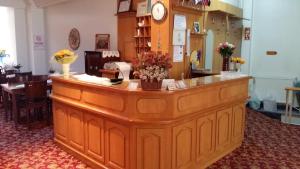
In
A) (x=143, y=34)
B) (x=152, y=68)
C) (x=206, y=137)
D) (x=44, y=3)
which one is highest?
(x=44, y=3)

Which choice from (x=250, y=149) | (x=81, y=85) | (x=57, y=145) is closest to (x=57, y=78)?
(x=81, y=85)

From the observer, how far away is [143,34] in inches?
265

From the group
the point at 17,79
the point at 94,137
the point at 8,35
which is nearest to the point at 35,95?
the point at 17,79

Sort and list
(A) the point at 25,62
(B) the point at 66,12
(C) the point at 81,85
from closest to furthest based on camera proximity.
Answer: (C) the point at 81,85
(B) the point at 66,12
(A) the point at 25,62

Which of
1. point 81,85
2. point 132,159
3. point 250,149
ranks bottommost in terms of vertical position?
point 250,149

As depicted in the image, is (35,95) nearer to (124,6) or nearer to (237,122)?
(124,6)

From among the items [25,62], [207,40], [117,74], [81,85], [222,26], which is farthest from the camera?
[25,62]

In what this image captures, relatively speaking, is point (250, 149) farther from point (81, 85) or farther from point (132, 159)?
point (81, 85)

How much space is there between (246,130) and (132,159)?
341cm

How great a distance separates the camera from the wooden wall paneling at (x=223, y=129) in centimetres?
402

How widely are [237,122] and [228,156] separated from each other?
622 millimetres

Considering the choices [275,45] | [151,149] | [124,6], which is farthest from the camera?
[275,45]

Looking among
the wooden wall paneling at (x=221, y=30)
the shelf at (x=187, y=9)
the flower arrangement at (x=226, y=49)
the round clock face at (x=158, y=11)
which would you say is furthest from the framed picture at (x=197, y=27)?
the flower arrangement at (x=226, y=49)

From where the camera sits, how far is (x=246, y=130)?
5676 millimetres
